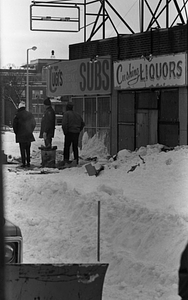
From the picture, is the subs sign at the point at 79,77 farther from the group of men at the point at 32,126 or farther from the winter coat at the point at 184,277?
the winter coat at the point at 184,277

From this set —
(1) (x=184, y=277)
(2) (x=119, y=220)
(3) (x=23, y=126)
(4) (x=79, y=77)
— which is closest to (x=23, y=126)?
(3) (x=23, y=126)

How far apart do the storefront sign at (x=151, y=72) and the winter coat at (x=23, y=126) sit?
10.7 feet

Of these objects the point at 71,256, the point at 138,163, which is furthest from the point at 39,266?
the point at 138,163

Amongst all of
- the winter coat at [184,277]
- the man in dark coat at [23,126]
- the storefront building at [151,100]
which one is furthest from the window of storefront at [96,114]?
the winter coat at [184,277]

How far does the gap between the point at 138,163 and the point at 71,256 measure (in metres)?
6.62

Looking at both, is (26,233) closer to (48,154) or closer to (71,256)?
(71,256)

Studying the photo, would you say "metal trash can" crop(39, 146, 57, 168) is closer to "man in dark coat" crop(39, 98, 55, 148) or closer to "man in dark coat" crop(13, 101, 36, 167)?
"man in dark coat" crop(39, 98, 55, 148)

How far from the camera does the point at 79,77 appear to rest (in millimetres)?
21797

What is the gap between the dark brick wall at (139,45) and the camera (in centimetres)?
1709

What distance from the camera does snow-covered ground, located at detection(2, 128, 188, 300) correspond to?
283 inches

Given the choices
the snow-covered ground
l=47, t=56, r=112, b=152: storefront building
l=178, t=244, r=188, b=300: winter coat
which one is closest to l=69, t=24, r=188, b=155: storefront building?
l=47, t=56, r=112, b=152: storefront building

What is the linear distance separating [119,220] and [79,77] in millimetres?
12780

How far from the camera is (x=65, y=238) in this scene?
931 cm

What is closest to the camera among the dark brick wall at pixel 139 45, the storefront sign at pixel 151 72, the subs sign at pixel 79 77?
the storefront sign at pixel 151 72
